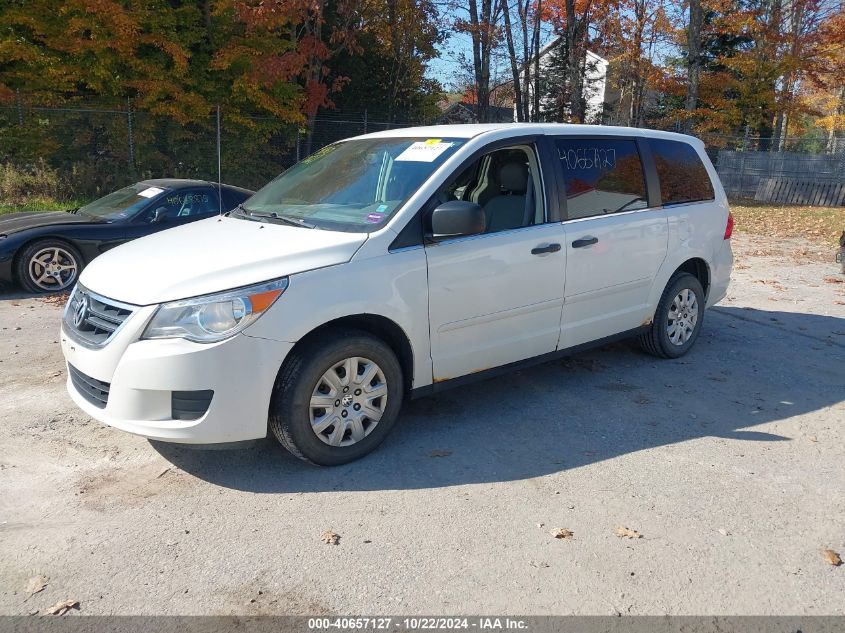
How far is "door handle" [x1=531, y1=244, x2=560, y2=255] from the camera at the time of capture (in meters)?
4.80

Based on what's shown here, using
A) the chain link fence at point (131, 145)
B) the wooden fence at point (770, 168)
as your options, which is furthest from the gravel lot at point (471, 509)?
the wooden fence at point (770, 168)

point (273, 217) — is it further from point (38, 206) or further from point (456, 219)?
point (38, 206)

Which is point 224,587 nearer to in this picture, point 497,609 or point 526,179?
point 497,609

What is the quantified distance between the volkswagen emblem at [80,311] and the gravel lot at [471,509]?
0.80 meters

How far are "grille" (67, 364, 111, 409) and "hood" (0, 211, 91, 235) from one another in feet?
16.4

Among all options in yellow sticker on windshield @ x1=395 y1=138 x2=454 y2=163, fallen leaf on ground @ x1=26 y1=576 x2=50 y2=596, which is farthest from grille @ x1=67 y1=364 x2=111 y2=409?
yellow sticker on windshield @ x1=395 y1=138 x2=454 y2=163

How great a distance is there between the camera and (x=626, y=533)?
3486mm

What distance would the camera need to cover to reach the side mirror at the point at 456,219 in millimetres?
4211

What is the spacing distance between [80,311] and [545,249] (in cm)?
289

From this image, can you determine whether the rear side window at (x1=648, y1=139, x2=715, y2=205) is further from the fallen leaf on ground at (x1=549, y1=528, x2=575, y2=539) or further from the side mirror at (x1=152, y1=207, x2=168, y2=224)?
the side mirror at (x1=152, y1=207, x2=168, y2=224)

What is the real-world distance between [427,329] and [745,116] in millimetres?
32151

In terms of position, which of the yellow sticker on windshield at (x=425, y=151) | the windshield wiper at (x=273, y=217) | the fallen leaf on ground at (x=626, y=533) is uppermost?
the yellow sticker on windshield at (x=425, y=151)

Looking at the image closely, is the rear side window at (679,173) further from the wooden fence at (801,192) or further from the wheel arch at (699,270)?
the wooden fence at (801,192)

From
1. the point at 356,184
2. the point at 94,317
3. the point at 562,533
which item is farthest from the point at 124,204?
the point at 562,533
